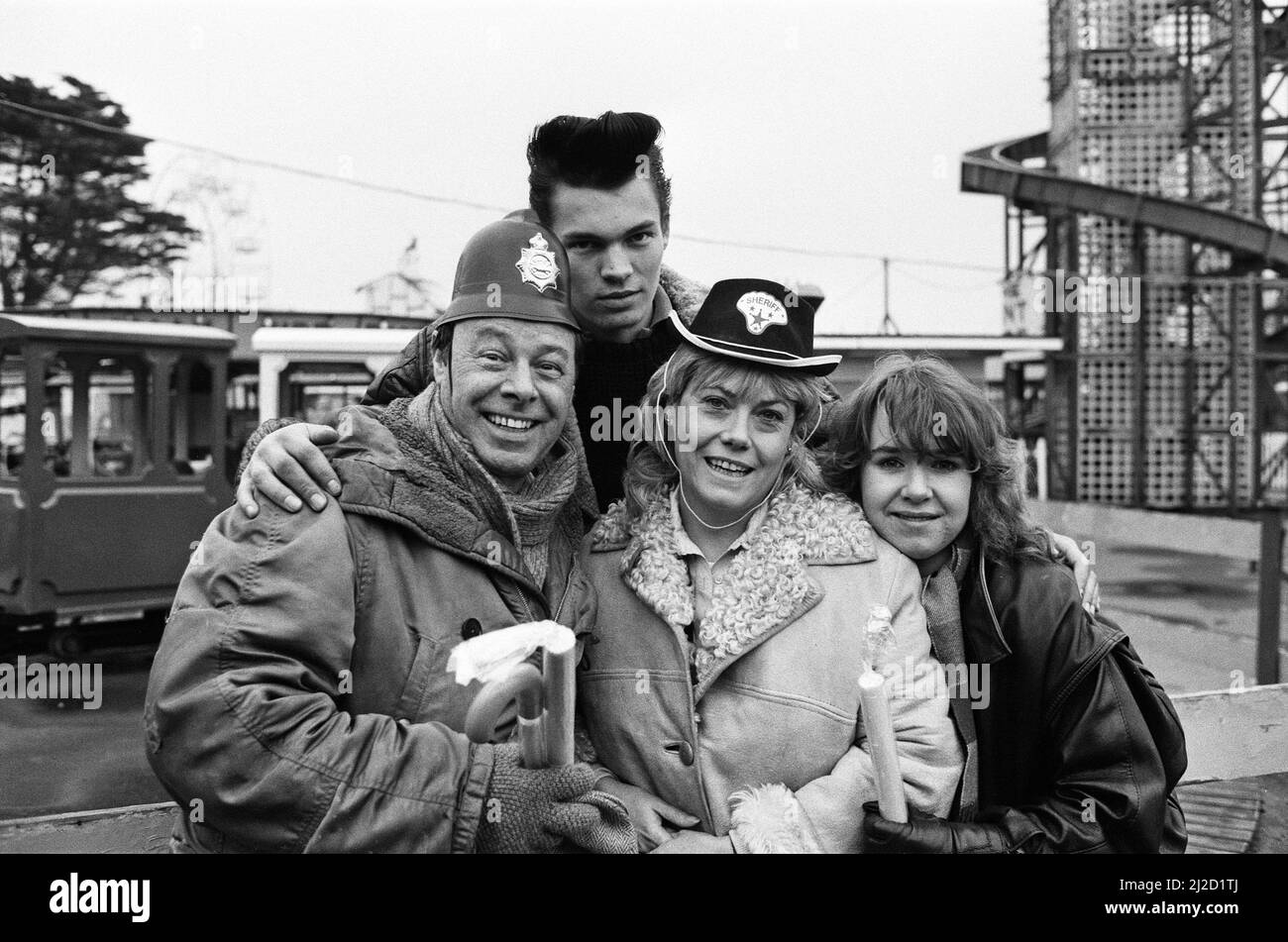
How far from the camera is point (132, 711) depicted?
281 inches

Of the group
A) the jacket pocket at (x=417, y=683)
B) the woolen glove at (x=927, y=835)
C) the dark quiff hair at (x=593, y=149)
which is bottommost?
the woolen glove at (x=927, y=835)

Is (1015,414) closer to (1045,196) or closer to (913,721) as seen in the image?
(1045,196)

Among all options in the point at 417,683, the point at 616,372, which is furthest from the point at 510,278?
the point at 616,372

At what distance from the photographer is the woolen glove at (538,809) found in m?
1.88

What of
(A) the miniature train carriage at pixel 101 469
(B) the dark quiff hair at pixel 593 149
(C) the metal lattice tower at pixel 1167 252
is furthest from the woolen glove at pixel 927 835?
(C) the metal lattice tower at pixel 1167 252

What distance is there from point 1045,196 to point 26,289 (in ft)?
55.0

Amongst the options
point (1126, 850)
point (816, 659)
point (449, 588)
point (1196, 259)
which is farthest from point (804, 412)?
point (1196, 259)

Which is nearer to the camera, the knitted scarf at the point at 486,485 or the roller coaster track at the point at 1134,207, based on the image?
the knitted scarf at the point at 486,485

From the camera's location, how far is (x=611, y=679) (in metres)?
2.25

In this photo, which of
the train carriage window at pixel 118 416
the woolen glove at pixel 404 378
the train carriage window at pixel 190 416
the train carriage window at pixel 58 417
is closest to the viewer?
the woolen glove at pixel 404 378

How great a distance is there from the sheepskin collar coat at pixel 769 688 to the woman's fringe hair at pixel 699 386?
155mm

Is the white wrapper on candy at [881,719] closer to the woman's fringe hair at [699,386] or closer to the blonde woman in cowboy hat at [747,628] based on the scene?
the blonde woman in cowboy hat at [747,628]

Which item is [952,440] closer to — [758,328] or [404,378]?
[758,328]

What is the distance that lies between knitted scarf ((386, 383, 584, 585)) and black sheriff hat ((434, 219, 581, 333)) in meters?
0.23
